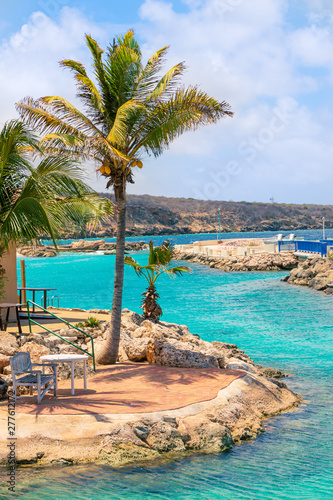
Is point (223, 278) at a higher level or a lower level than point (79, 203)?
lower

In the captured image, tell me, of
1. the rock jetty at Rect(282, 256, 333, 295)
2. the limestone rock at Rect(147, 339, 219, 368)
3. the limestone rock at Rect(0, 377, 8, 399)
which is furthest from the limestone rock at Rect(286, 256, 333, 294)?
the limestone rock at Rect(0, 377, 8, 399)

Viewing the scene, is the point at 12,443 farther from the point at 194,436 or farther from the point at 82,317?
the point at 82,317

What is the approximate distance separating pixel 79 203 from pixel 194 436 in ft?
18.8

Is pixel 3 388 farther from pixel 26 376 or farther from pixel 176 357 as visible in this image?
pixel 176 357

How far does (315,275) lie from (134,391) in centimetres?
3172

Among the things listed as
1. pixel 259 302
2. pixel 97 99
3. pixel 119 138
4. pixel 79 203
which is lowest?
pixel 259 302

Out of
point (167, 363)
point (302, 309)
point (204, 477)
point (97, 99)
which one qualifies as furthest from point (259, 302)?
point (204, 477)

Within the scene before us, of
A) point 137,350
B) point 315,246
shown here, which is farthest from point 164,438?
point 315,246

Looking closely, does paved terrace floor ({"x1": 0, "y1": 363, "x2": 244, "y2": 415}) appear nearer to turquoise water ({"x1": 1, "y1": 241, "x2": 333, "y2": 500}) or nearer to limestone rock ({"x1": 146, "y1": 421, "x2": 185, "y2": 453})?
limestone rock ({"x1": 146, "y1": 421, "x2": 185, "y2": 453})

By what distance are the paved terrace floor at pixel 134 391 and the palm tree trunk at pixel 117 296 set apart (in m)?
0.32

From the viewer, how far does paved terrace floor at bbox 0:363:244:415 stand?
28.0ft

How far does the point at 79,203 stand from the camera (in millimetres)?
11625

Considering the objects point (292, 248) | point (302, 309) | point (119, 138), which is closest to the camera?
point (119, 138)

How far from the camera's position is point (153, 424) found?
810 cm
